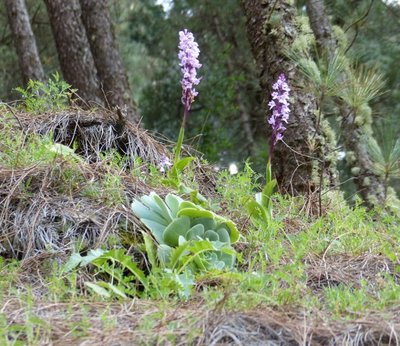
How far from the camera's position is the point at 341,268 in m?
2.81

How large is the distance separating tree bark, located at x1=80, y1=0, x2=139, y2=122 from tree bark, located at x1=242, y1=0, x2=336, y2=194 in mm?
3852

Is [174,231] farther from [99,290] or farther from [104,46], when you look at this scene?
[104,46]

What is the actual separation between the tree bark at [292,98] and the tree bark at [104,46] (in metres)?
3.85

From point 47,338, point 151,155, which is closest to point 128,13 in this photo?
point 151,155

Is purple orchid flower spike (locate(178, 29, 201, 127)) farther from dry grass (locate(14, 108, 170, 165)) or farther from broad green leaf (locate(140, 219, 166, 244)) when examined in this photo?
broad green leaf (locate(140, 219, 166, 244))

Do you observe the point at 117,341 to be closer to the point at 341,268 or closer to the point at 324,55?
the point at 341,268

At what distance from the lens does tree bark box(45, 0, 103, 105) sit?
7.81 m

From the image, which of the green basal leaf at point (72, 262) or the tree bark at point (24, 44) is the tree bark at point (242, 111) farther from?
the green basal leaf at point (72, 262)

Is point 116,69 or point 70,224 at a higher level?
point 116,69

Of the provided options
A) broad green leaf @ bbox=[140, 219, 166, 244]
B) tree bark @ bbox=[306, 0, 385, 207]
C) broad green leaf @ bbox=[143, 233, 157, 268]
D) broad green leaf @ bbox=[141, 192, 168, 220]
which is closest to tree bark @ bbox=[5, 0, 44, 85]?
tree bark @ bbox=[306, 0, 385, 207]

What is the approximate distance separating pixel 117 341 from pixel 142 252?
936mm

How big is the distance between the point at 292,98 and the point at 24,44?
499 cm

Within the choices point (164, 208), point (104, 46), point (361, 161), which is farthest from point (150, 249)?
point (104, 46)

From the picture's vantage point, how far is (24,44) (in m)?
8.38
